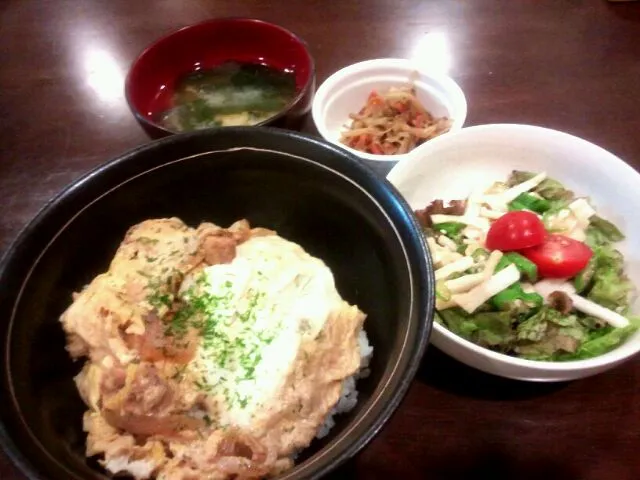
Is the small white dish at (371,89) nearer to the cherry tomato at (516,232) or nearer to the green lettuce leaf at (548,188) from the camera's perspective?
the green lettuce leaf at (548,188)

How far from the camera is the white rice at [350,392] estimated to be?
3.39 feet

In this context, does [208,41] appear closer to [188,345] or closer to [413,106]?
[413,106]

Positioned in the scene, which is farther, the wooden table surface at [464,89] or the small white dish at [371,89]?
the small white dish at [371,89]

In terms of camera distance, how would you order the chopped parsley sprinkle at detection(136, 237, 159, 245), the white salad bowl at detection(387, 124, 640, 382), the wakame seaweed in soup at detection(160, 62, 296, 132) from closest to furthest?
the chopped parsley sprinkle at detection(136, 237, 159, 245)
the white salad bowl at detection(387, 124, 640, 382)
the wakame seaweed in soup at detection(160, 62, 296, 132)

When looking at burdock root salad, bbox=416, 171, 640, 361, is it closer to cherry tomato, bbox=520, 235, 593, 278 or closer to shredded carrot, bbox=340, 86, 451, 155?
cherry tomato, bbox=520, 235, 593, 278

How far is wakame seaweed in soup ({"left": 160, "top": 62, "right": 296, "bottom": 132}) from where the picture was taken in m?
1.59

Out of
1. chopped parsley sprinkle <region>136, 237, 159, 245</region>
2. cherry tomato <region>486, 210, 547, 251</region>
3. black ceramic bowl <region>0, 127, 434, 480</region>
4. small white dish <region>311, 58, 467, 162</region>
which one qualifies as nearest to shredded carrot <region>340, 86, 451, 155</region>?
small white dish <region>311, 58, 467, 162</region>

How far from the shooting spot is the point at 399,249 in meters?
1.00

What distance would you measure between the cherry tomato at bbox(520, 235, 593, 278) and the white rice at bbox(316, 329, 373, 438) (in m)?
0.48

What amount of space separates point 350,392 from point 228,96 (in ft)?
3.16

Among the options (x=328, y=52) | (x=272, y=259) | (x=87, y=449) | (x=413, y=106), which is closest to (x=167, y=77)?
(x=328, y=52)

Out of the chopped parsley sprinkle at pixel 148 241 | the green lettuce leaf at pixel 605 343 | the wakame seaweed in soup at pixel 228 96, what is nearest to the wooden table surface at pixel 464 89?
the green lettuce leaf at pixel 605 343

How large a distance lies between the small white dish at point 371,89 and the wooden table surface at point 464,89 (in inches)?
3.6

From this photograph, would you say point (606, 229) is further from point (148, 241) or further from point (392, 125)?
point (148, 241)
